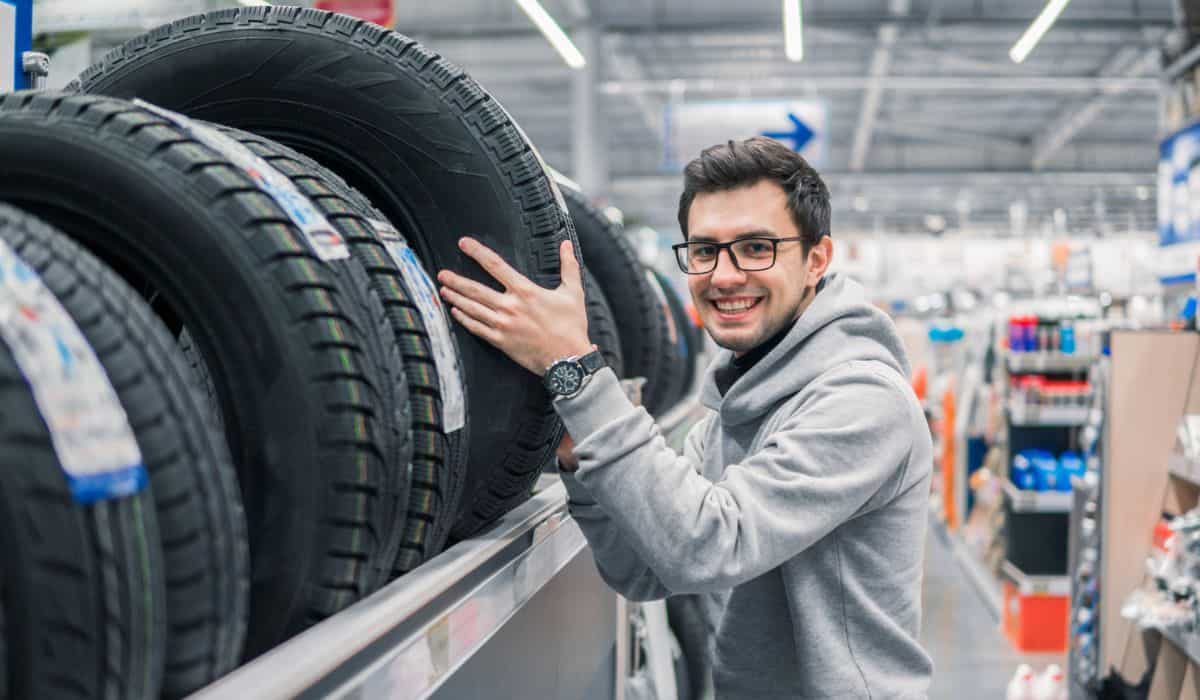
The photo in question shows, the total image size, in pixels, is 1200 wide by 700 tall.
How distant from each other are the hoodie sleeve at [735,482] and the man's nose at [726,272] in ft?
0.69

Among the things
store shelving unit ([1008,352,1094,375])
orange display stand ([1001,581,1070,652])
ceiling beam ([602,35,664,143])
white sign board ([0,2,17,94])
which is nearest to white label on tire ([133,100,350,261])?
white sign board ([0,2,17,94])

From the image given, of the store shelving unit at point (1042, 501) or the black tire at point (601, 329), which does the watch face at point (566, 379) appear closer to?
the black tire at point (601, 329)

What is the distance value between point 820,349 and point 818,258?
0.17 m

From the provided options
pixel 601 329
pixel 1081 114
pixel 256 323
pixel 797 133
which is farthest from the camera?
pixel 1081 114

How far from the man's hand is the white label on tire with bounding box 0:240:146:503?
597mm

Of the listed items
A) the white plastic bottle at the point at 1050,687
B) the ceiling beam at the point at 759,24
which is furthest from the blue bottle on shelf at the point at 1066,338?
the ceiling beam at the point at 759,24

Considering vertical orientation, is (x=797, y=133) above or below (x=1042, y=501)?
above

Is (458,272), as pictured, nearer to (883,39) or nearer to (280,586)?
(280,586)

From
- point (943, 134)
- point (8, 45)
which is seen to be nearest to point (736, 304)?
point (8, 45)

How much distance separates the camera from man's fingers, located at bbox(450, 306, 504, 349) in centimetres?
123

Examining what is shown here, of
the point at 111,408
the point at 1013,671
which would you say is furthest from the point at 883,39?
the point at 111,408

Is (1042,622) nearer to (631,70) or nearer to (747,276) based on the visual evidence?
(747,276)

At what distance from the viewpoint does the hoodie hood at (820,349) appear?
4.81 ft

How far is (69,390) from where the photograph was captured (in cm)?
63
